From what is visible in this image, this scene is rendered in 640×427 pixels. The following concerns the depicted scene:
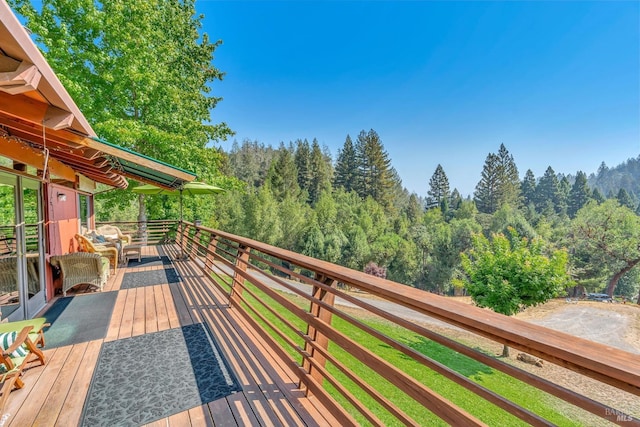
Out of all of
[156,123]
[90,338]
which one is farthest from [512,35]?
[90,338]

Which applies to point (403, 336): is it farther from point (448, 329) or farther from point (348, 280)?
point (348, 280)

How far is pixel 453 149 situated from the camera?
37.1 metres

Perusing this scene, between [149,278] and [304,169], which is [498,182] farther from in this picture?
[149,278]

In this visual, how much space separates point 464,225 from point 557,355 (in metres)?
33.0

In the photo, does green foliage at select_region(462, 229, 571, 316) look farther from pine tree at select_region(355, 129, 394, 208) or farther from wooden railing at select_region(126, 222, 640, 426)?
pine tree at select_region(355, 129, 394, 208)

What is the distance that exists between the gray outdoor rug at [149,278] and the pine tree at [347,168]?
115 feet

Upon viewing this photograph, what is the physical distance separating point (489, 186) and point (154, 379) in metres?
50.1

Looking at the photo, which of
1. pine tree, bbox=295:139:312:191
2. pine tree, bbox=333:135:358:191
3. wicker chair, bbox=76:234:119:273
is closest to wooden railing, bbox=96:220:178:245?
wicker chair, bbox=76:234:119:273

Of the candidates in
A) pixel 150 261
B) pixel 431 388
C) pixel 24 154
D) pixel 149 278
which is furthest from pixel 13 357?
pixel 150 261

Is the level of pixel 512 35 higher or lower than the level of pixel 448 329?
higher

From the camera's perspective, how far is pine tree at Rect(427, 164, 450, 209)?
159 ft

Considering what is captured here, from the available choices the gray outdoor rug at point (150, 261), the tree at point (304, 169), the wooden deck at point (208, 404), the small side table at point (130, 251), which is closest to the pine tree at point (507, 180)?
the tree at point (304, 169)

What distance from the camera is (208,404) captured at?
1.99 m

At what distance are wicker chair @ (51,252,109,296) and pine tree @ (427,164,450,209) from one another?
164 ft
